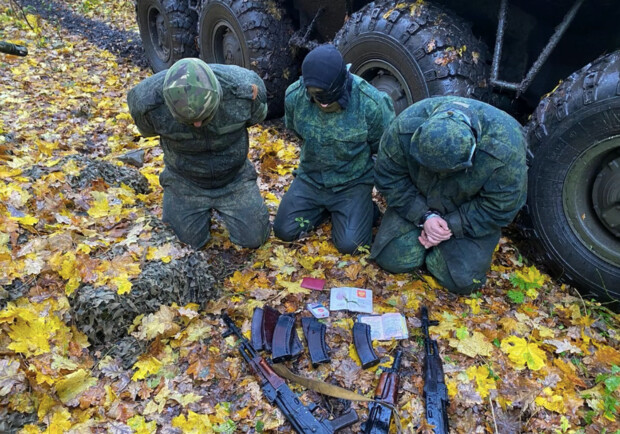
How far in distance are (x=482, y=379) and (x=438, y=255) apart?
103cm

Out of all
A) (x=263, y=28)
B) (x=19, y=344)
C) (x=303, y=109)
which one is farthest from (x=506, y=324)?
(x=263, y=28)

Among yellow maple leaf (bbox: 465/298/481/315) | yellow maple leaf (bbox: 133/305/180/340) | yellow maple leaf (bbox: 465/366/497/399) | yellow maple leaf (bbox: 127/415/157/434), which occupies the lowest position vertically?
yellow maple leaf (bbox: 127/415/157/434)

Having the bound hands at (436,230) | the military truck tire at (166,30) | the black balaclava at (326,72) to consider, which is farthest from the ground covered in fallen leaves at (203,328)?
the military truck tire at (166,30)

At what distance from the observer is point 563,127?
10.0 feet

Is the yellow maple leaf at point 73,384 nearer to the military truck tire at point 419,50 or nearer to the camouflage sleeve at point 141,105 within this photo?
the camouflage sleeve at point 141,105

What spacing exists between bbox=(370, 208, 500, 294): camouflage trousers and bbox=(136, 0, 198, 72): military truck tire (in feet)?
15.2

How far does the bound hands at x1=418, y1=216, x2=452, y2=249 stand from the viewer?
3.27 metres

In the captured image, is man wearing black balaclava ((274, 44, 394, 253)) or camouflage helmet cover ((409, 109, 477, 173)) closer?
camouflage helmet cover ((409, 109, 477, 173))

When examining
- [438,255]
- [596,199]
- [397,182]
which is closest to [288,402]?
[438,255]

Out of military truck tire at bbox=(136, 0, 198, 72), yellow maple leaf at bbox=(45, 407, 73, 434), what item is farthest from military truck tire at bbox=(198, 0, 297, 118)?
yellow maple leaf at bbox=(45, 407, 73, 434)

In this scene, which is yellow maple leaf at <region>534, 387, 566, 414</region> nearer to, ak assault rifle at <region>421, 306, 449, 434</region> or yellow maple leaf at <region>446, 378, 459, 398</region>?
yellow maple leaf at <region>446, 378, 459, 398</region>

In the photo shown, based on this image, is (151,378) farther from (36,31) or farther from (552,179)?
(36,31)

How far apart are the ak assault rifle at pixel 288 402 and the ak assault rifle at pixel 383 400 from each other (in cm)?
10

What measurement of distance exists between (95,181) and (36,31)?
6.98 metres
